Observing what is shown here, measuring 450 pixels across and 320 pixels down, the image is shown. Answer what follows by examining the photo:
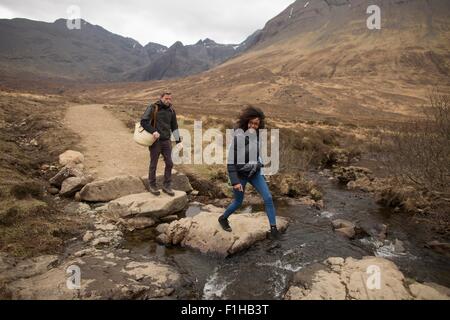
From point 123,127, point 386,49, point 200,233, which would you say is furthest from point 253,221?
point 386,49

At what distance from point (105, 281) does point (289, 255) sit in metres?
3.46

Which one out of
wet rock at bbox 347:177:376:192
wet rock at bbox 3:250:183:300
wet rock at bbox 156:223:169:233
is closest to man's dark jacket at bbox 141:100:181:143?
wet rock at bbox 156:223:169:233

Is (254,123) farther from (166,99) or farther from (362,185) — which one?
(362,185)

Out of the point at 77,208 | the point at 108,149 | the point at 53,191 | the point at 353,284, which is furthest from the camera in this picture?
the point at 108,149

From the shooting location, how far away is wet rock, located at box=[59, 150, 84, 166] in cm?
1161

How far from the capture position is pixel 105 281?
534 centimetres

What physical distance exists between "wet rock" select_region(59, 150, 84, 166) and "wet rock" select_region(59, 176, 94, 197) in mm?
2117

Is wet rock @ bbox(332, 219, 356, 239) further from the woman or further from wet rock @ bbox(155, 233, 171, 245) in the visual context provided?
wet rock @ bbox(155, 233, 171, 245)

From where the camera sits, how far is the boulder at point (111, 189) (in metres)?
9.11

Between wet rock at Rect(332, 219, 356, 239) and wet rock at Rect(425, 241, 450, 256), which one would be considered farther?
wet rock at Rect(332, 219, 356, 239)

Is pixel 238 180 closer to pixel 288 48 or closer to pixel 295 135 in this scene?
pixel 295 135

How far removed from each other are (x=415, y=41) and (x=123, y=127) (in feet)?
360

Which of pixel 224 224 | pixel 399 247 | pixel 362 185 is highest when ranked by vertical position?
pixel 224 224

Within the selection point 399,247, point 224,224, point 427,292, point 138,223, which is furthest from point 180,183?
point 427,292
